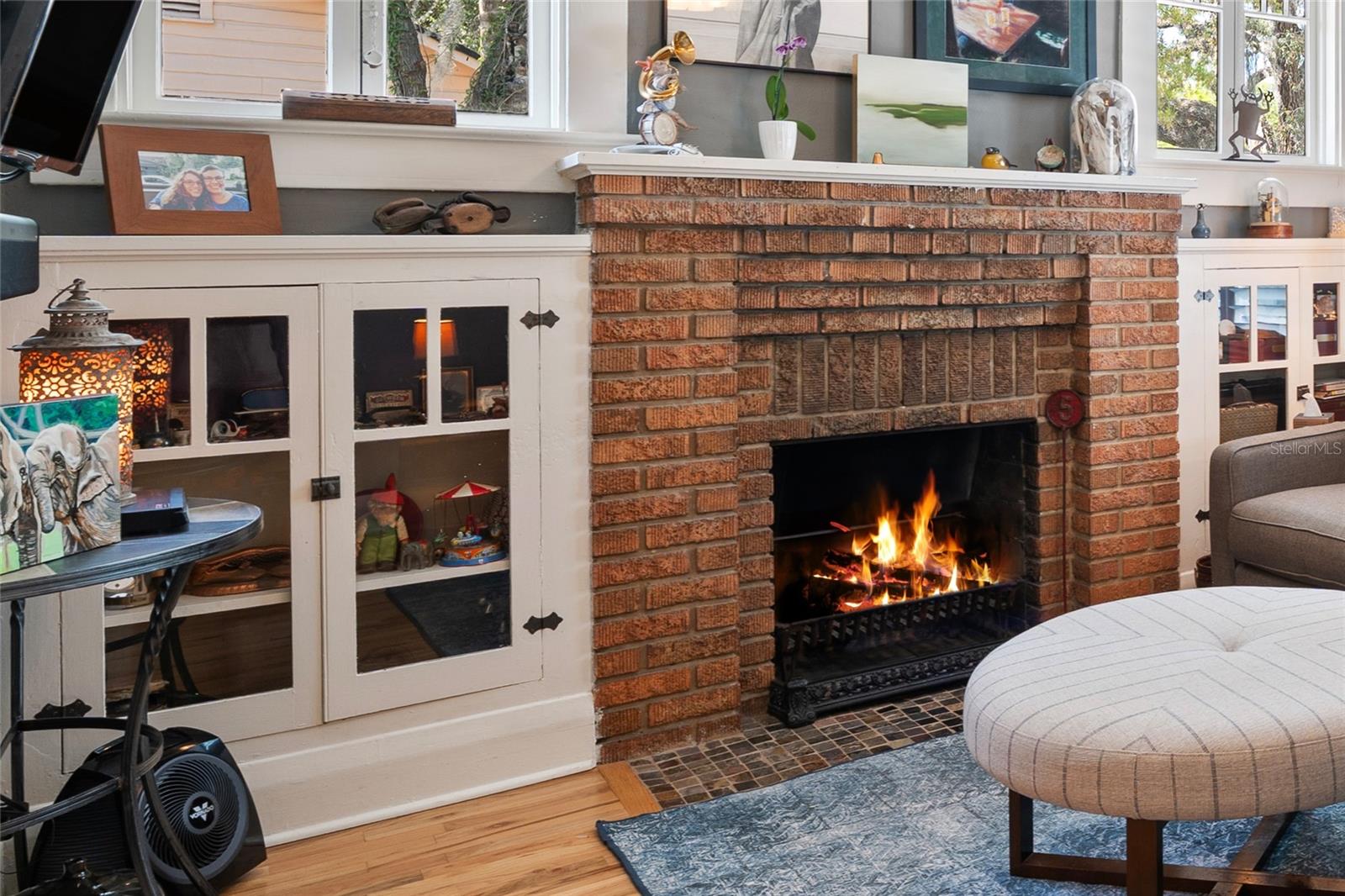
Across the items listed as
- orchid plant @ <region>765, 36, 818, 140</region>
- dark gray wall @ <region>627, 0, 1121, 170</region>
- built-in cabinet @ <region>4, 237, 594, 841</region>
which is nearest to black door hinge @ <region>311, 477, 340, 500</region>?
built-in cabinet @ <region>4, 237, 594, 841</region>

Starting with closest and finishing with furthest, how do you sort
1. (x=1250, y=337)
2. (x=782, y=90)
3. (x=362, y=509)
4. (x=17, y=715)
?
(x=17, y=715)
(x=362, y=509)
(x=782, y=90)
(x=1250, y=337)

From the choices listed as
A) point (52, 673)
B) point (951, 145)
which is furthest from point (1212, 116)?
point (52, 673)

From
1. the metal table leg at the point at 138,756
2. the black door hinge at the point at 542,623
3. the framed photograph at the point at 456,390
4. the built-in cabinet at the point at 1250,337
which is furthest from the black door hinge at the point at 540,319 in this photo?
the built-in cabinet at the point at 1250,337

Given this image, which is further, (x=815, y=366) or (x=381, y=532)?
(x=815, y=366)

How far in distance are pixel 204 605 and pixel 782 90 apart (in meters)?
1.84

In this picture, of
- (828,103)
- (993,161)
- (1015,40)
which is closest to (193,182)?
(828,103)

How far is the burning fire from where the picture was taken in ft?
9.89

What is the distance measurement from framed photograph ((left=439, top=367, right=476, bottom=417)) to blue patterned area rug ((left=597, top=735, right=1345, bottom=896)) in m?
0.94

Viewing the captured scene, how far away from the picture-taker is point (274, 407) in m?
2.06

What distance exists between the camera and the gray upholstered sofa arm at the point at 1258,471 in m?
2.91

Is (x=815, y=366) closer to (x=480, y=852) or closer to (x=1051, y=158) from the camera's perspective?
(x=1051, y=158)

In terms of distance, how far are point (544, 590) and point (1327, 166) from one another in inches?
130

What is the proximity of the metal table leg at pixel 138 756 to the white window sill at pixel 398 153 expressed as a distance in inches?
39.5

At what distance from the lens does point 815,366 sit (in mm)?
2744
